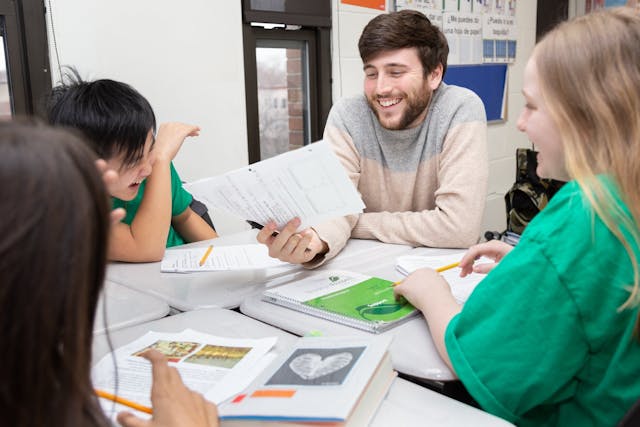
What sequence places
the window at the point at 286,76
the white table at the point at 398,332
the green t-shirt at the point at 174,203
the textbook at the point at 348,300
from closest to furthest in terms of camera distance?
→ the white table at the point at 398,332, the textbook at the point at 348,300, the green t-shirt at the point at 174,203, the window at the point at 286,76

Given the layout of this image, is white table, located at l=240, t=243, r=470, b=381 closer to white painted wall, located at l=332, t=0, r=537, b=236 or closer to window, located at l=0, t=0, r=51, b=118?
window, located at l=0, t=0, r=51, b=118

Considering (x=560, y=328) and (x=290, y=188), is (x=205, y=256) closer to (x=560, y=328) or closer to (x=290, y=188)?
(x=290, y=188)

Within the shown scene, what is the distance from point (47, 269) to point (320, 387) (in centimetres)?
40

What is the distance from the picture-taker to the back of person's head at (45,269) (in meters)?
0.47

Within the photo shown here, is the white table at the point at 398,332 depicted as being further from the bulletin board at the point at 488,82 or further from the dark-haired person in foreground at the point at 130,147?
the bulletin board at the point at 488,82

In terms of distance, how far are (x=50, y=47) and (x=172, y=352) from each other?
1491 millimetres

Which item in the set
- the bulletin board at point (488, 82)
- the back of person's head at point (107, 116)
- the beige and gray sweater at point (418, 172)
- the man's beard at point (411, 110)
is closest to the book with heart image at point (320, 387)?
the beige and gray sweater at point (418, 172)

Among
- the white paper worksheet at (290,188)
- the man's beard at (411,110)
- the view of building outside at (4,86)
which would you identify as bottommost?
the white paper worksheet at (290,188)

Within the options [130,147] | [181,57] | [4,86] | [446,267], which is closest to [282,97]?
[181,57]

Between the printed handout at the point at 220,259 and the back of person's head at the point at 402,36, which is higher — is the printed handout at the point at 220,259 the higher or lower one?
the lower one

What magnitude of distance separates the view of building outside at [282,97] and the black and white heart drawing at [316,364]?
207 cm

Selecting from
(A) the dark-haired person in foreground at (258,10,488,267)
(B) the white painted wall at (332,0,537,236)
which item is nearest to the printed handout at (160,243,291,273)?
(A) the dark-haired person in foreground at (258,10,488,267)

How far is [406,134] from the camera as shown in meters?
1.87

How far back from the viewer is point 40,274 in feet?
1.57
